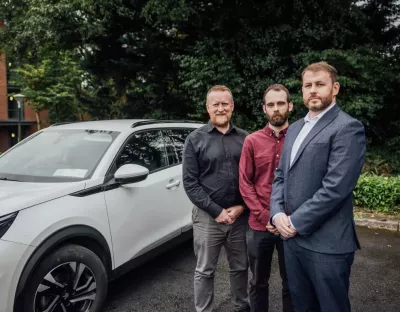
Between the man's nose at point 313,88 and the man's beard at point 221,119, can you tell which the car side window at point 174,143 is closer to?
the man's beard at point 221,119

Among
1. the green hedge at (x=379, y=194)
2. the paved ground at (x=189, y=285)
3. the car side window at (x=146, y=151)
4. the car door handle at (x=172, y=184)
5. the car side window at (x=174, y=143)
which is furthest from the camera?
the green hedge at (x=379, y=194)

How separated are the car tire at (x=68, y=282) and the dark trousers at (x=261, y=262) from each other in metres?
1.26

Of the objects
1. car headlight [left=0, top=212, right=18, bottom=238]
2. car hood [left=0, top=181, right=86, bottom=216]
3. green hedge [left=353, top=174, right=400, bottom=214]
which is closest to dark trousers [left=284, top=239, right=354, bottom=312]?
car hood [left=0, top=181, right=86, bottom=216]

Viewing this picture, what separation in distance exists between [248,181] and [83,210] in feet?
4.45

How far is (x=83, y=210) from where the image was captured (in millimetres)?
2834

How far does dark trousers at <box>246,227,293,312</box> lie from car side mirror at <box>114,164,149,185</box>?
1.13 m

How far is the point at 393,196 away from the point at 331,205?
477 centimetres

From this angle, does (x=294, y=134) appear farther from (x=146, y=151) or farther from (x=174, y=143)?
(x=174, y=143)

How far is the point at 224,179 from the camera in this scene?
2.88 m

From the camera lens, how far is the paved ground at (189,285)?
334cm

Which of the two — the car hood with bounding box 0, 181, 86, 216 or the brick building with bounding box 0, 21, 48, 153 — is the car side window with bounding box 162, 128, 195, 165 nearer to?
the car hood with bounding box 0, 181, 86, 216

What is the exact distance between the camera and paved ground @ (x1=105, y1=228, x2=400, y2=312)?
3.34 metres

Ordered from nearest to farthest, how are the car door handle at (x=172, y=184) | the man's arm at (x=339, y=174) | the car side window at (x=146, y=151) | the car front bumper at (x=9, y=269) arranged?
the man's arm at (x=339, y=174) → the car front bumper at (x=9, y=269) → the car side window at (x=146, y=151) → the car door handle at (x=172, y=184)

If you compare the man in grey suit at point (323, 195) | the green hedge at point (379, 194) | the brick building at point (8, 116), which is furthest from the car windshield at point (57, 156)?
the brick building at point (8, 116)
